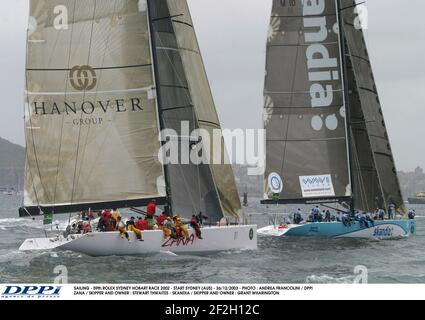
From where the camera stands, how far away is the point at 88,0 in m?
25.5

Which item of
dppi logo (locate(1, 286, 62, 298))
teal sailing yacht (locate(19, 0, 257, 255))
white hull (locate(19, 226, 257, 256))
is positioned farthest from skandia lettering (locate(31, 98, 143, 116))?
dppi logo (locate(1, 286, 62, 298))

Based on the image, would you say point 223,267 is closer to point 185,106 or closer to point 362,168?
point 185,106

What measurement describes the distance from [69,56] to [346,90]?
16.0 metres

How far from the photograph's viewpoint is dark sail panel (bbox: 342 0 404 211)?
126ft

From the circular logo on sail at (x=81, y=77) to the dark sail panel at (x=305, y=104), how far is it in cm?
1377

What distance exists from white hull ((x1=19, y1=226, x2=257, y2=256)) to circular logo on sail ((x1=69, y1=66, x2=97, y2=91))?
4647 millimetres

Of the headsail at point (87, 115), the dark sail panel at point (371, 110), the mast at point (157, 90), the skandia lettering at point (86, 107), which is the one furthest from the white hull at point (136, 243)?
the dark sail panel at point (371, 110)

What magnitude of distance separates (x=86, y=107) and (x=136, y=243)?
473 cm

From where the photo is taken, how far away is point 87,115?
83.9 ft

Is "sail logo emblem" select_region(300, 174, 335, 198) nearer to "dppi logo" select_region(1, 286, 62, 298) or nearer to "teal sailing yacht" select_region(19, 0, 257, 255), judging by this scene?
"teal sailing yacht" select_region(19, 0, 257, 255)

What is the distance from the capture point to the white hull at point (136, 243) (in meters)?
23.3

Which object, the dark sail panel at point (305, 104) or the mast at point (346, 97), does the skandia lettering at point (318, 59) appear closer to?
the dark sail panel at point (305, 104)

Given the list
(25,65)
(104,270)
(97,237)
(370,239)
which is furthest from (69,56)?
(370,239)

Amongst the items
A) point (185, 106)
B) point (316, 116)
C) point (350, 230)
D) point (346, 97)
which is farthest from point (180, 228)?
point (346, 97)
